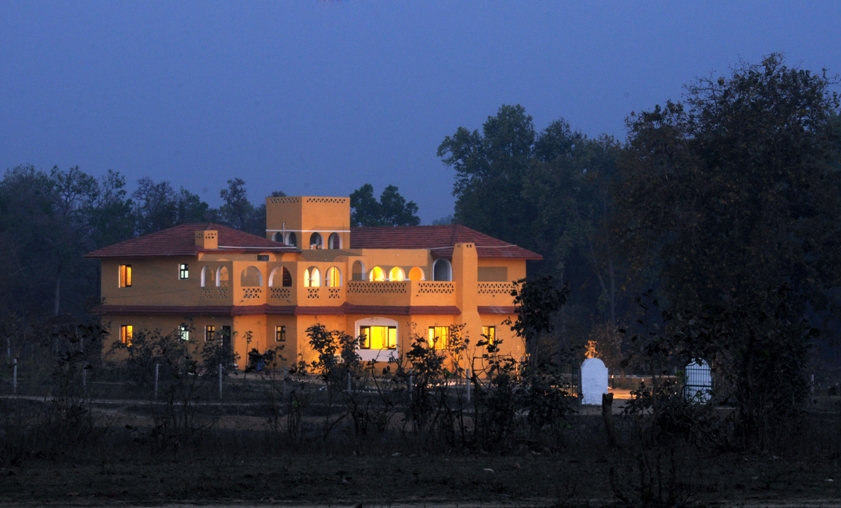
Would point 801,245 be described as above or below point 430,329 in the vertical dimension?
above

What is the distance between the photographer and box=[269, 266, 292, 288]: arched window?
132 ft

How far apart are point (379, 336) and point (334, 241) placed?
668 cm

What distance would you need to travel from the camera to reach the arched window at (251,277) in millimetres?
40156

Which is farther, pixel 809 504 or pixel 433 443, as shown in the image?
pixel 433 443

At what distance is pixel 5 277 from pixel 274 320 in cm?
2140

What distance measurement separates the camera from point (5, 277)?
5394 cm

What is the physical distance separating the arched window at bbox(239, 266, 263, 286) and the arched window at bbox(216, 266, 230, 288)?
67 centimetres

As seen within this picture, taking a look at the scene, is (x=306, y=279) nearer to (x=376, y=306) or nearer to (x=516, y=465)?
(x=376, y=306)

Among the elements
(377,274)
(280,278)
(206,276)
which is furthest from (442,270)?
(206,276)

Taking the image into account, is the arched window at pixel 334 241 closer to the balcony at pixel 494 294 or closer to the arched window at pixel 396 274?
the arched window at pixel 396 274

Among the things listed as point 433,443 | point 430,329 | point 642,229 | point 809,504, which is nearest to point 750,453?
point 809,504

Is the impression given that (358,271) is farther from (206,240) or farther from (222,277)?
(206,240)

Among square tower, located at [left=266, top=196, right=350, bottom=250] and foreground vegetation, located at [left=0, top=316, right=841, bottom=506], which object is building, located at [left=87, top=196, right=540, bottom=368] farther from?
foreground vegetation, located at [left=0, top=316, right=841, bottom=506]

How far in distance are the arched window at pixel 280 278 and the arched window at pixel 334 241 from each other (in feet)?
11.2
